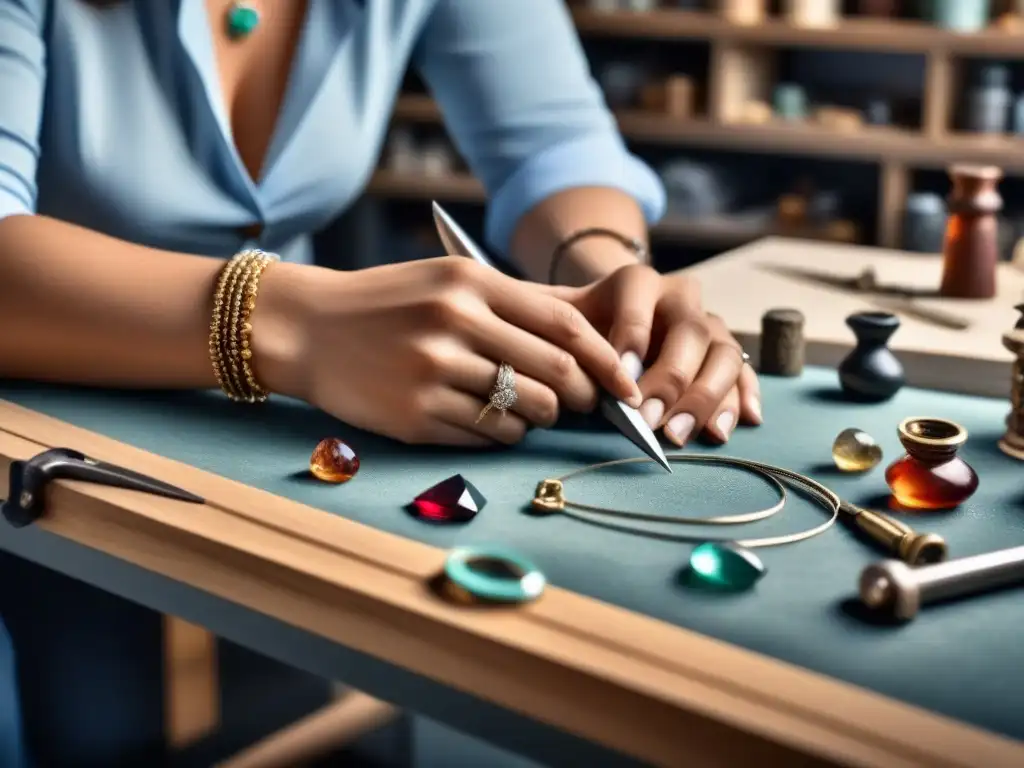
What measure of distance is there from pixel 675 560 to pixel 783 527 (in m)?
0.08

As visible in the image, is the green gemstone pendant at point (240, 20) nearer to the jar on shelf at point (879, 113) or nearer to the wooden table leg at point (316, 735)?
the wooden table leg at point (316, 735)

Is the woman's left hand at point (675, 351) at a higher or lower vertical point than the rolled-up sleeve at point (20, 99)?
lower

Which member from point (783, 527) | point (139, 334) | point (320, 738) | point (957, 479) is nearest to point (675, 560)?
point (783, 527)

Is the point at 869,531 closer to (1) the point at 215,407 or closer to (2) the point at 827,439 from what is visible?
(2) the point at 827,439

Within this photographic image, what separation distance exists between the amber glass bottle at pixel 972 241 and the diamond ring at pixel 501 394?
585mm

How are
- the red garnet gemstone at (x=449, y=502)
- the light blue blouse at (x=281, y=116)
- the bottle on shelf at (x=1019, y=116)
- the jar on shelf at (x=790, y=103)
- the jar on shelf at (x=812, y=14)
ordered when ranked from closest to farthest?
the red garnet gemstone at (x=449, y=502)
the light blue blouse at (x=281, y=116)
the bottle on shelf at (x=1019, y=116)
the jar on shelf at (x=812, y=14)
the jar on shelf at (x=790, y=103)

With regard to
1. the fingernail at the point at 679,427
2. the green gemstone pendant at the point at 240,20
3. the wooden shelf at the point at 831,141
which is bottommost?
the wooden shelf at the point at 831,141

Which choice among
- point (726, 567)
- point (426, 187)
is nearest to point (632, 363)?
point (726, 567)

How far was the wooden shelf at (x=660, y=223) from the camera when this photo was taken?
2.79 metres


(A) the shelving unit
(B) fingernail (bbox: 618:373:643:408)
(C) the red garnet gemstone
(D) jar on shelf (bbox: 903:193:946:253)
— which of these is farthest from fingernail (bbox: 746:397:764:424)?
(A) the shelving unit

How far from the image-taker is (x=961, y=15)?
2.50m

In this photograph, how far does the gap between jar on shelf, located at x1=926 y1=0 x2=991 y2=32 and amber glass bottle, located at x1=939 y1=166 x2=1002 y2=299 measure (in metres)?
1.47

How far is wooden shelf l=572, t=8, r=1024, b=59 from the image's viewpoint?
2.50 meters

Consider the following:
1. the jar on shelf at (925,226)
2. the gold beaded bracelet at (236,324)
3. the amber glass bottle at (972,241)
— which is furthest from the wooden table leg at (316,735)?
the jar on shelf at (925,226)
